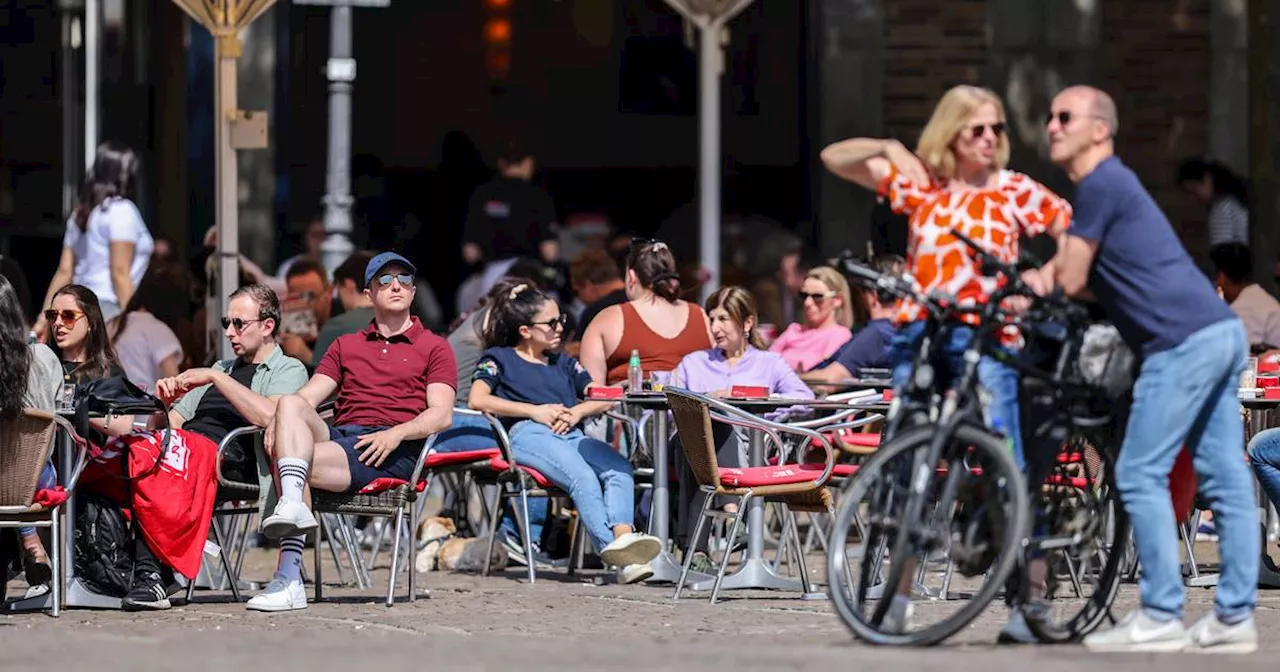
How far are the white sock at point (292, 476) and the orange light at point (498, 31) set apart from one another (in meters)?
8.24

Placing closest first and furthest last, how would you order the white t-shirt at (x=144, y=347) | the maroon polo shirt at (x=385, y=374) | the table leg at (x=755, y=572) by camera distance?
the maroon polo shirt at (x=385, y=374)
the table leg at (x=755, y=572)
the white t-shirt at (x=144, y=347)

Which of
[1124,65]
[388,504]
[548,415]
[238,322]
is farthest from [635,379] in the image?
[1124,65]

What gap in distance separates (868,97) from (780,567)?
5.55 meters

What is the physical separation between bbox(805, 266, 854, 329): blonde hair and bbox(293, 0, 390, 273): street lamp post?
125 inches

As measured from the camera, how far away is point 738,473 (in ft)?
35.1

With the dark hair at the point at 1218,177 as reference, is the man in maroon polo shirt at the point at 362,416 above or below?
below

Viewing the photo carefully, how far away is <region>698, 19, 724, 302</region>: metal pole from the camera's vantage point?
15148 millimetres

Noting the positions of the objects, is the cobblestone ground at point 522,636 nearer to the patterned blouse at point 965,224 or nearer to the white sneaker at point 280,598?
the white sneaker at point 280,598

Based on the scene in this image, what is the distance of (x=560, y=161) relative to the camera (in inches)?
714

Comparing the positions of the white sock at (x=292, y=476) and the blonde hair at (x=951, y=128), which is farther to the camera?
the white sock at (x=292, y=476)

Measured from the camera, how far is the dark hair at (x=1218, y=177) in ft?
56.5

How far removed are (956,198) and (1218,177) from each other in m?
A: 9.21

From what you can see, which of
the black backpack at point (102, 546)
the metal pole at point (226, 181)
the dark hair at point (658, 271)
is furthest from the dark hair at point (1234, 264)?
the black backpack at point (102, 546)

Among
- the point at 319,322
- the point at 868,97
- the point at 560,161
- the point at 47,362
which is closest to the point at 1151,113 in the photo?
the point at 868,97
